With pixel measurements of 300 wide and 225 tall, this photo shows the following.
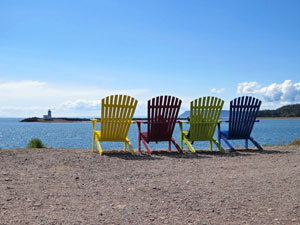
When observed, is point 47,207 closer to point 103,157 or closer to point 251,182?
point 251,182

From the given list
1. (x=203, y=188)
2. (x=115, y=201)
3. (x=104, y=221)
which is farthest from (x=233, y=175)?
(x=104, y=221)

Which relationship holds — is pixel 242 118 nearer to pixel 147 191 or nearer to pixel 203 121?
pixel 203 121

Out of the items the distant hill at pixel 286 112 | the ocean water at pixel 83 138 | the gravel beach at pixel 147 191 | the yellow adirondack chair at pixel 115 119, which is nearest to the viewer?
the gravel beach at pixel 147 191

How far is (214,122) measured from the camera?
336 inches

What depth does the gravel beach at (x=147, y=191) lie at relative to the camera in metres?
3.19

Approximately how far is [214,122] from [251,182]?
13.0 feet

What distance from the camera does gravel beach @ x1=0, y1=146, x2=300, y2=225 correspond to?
3.19 metres

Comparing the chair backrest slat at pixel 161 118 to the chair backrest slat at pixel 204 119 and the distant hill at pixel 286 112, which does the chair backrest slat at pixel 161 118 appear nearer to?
the chair backrest slat at pixel 204 119

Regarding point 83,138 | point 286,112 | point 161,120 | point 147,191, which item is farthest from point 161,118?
point 286,112

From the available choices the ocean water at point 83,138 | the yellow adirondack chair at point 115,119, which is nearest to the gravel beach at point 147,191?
the yellow adirondack chair at point 115,119

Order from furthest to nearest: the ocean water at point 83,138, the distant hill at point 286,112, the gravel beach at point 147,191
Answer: the distant hill at point 286,112 → the ocean water at point 83,138 → the gravel beach at point 147,191

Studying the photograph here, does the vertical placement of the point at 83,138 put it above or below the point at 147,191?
below

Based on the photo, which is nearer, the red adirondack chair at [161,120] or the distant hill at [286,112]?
the red adirondack chair at [161,120]

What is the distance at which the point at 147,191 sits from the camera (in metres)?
4.15
